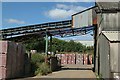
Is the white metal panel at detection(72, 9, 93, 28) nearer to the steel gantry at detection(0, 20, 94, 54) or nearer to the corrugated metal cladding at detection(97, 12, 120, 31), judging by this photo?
the steel gantry at detection(0, 20, 94, 54)

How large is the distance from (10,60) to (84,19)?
15.3m

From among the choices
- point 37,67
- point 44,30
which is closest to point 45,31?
point 44,30

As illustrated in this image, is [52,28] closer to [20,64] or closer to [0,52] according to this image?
[20,64]

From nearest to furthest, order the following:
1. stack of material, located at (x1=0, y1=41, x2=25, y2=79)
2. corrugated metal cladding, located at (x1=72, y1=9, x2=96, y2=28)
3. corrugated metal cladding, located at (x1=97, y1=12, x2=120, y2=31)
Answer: stack of material, located at (x1=0, y1=41, x2=25, y2=79), corrugated metal cladding, located at (x1=97, y1=12, x2=120, y2=31), corrugated metal cladding, located at (x1=72, y1=9, x2=96, y2=28)

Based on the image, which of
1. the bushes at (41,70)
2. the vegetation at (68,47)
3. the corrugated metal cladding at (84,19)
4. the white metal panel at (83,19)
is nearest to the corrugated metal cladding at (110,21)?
the bushes at (41,70)

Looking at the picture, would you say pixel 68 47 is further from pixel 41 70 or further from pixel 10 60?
pixel 10 60

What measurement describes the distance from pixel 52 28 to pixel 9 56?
57.5ft

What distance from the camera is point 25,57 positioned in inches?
930

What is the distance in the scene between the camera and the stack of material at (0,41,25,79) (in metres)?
17.8

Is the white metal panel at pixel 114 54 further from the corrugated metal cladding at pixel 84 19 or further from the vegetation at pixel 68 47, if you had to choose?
the vegetation at pixel 68 47

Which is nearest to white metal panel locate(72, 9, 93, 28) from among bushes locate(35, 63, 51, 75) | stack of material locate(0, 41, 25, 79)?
bushes locate(35, 63, 51, 75)

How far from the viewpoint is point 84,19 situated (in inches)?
1277

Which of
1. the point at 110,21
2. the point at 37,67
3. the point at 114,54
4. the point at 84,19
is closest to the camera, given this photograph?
the point at 114,54

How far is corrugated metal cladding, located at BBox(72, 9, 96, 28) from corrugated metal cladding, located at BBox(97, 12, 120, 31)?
1039cm
